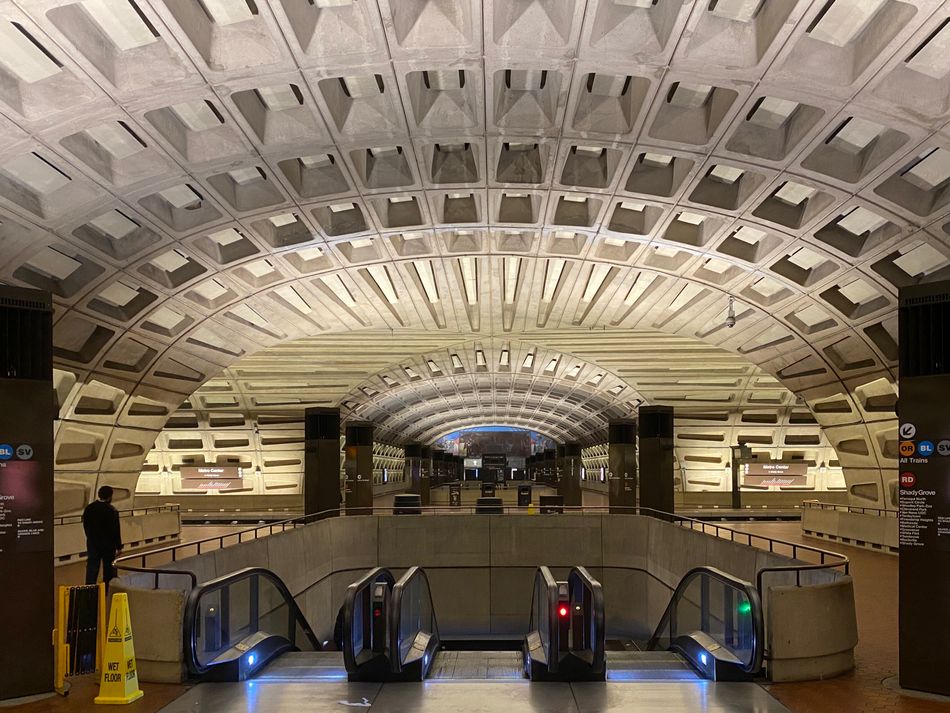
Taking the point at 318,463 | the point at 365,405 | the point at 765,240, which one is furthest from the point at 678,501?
the point at 765,240

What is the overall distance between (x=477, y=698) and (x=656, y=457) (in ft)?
79.0

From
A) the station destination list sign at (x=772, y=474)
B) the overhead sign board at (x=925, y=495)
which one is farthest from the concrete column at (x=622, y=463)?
the overhead sign board at (x=925, y=495)

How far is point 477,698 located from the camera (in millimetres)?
8570

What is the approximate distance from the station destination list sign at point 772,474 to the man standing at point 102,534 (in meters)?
34.7

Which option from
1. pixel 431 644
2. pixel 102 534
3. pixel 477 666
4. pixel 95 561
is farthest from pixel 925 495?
pixel 95 561

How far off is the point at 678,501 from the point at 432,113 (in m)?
34.1

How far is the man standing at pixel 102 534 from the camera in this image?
504 inches

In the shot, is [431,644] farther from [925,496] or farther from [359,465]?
[359,465]

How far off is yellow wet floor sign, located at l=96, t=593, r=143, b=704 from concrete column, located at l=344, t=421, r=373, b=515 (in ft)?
84.1

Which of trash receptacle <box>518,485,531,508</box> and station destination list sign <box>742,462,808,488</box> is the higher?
station destination list sign <box>742,462,808,488</box>

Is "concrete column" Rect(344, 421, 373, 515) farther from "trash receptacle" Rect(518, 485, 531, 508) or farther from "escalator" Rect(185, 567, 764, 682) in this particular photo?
"escalator" Rect(185, 567, 764, 682)

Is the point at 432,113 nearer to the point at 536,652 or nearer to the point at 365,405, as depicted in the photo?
→ the point at 536,652

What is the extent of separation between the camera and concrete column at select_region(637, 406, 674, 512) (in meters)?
31.4

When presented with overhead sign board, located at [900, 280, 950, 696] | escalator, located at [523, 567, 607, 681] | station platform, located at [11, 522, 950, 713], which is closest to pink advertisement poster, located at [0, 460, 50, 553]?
station platform, located at [11, 522, 950, 713]
